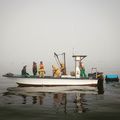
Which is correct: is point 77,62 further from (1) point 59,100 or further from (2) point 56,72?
(1) point 59,100

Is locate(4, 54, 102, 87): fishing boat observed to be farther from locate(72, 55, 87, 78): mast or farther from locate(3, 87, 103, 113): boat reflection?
locate(3, 87, 103, 113): boat reflection

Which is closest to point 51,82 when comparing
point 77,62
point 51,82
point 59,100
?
point 51,82

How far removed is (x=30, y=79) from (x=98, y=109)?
1707 centimetres

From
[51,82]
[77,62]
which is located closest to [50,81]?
[51,82]

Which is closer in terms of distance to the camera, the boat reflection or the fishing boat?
the boat reflection

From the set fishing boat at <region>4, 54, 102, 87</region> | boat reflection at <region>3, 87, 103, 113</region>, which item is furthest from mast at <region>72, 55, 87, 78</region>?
boat reflection at <region>3, 87, 103, 113</region>

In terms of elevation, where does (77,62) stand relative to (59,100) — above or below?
above

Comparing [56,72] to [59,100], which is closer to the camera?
[59,100]

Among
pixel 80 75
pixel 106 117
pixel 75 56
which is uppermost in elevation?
pixel 75 56

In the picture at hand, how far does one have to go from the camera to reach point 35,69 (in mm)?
34250

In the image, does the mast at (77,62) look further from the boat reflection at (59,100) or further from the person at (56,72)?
the boat reflection at (59,100)

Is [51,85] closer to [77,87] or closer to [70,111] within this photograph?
[77,87]

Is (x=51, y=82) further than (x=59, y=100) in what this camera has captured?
Yes

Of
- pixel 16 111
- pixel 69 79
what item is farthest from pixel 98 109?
pixel 69 79
